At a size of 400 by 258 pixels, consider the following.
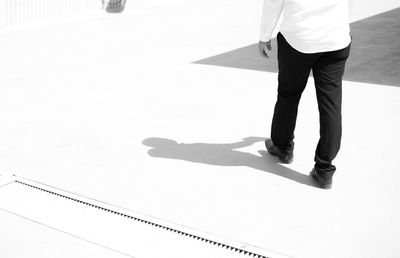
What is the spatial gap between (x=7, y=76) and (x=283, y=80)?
4.31 meters

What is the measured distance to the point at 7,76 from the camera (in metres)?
6.80

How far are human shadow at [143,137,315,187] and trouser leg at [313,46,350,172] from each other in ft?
0.94

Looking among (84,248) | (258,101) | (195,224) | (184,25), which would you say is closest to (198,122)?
(258,101)

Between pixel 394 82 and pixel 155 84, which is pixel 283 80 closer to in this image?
pixel 155 84

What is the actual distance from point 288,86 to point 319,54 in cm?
37

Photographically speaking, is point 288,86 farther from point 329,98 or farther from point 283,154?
point 283,154

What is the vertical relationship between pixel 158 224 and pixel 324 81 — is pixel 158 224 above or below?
below

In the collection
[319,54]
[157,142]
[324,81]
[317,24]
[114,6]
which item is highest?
[317,24]

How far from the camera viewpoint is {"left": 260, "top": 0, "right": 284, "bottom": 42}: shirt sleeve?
11.7ft

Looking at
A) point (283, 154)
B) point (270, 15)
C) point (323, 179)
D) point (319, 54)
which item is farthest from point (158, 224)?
point (270, 15)

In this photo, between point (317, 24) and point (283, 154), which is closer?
point (317, 24)

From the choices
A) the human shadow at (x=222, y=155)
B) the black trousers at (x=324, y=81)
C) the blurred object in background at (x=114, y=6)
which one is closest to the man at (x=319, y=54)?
the black trousers at (x=324, y=81)

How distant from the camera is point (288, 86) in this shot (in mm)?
3744

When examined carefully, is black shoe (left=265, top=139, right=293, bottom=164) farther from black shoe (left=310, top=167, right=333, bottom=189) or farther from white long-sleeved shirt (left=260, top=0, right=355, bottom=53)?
white long-sleeved shirt (left=260, top=0, right=355, bottom=53)
